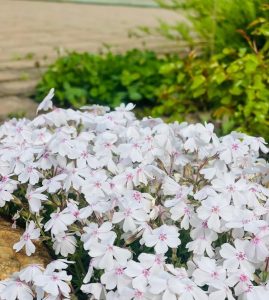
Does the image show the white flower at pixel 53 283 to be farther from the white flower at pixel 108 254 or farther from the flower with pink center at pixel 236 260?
the flower with pink center at pixel 236 260

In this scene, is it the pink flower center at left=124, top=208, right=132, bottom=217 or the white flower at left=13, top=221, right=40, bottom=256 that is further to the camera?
the white flower at left=13, top=221, right=40, bottom=256

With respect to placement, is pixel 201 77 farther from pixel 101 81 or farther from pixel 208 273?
pixel 208 273

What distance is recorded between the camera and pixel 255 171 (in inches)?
106

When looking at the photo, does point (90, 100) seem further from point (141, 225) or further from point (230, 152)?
point (141, 225)

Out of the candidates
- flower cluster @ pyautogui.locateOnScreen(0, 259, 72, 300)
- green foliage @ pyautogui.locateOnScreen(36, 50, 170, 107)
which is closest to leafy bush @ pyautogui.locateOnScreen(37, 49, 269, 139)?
green foliage @ pyautogui.locateOnScreen(36, 50, 170, 107)

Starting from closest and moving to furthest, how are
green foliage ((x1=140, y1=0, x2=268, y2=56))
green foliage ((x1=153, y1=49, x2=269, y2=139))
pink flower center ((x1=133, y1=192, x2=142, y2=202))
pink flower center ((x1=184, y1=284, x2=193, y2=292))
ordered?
pink flower center ((x1=184, y1=284, x2=193, y2=292))
pink flower center ((x1=133, y1=192, x2=142, y2=202))
green foliage ((x1=153, y1=49, x2=269, y2=139))
green foliage ((x1=140, y1=0, x2=268, y2=56))

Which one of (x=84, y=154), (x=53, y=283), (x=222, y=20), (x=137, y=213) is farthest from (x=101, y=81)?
(x=53, y=283)

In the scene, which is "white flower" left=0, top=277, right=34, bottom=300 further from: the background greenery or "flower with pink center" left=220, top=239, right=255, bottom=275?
the background greenery

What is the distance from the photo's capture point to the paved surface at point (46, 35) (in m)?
5.70

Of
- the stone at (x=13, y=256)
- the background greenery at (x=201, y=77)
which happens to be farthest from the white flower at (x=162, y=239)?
the background greenery at (x=201, y=77)

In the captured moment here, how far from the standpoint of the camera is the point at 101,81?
5.43 m

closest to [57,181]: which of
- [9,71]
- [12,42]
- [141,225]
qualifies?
[141,225]

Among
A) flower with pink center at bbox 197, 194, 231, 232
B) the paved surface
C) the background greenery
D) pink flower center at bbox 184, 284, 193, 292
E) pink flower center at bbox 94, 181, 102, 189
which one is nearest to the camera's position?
pink flower center at bbox 184, 284, 193, 292

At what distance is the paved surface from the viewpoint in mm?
5699
